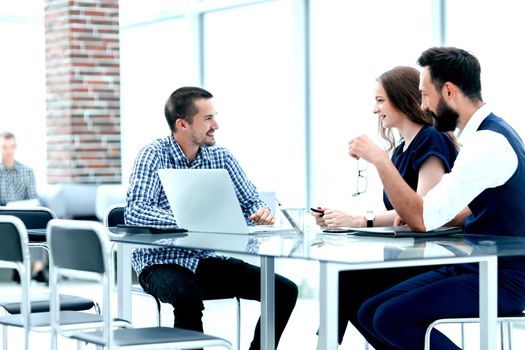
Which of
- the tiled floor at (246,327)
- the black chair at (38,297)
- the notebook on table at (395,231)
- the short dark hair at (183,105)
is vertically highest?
the short dark hair at (183,105)

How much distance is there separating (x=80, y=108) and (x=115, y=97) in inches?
13.0

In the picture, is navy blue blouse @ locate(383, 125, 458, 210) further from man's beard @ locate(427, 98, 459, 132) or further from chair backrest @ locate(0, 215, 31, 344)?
chair backrest @ locate(0, 215, 31, 344)

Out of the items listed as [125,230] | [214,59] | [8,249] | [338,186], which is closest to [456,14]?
[338,186]

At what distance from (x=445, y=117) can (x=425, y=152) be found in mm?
329

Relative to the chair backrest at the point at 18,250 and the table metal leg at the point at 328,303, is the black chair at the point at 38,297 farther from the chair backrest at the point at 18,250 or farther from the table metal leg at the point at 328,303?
the table metal leg at the point at 328,303

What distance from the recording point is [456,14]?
6.50m

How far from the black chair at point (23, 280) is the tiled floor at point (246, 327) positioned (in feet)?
6.34

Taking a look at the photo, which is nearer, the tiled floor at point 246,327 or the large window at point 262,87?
the tiled floor at point 246,327

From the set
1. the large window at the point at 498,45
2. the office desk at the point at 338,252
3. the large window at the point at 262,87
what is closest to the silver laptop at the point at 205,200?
the office desk at the point at 338,252

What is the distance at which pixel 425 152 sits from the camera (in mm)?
3518

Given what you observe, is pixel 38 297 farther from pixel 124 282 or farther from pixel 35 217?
pixel 35 217

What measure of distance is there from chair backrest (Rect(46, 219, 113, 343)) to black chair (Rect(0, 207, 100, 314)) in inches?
13.8

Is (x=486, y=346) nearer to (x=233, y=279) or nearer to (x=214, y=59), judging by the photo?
(x=233, y=279)

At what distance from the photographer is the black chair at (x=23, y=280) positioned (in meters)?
3.31
